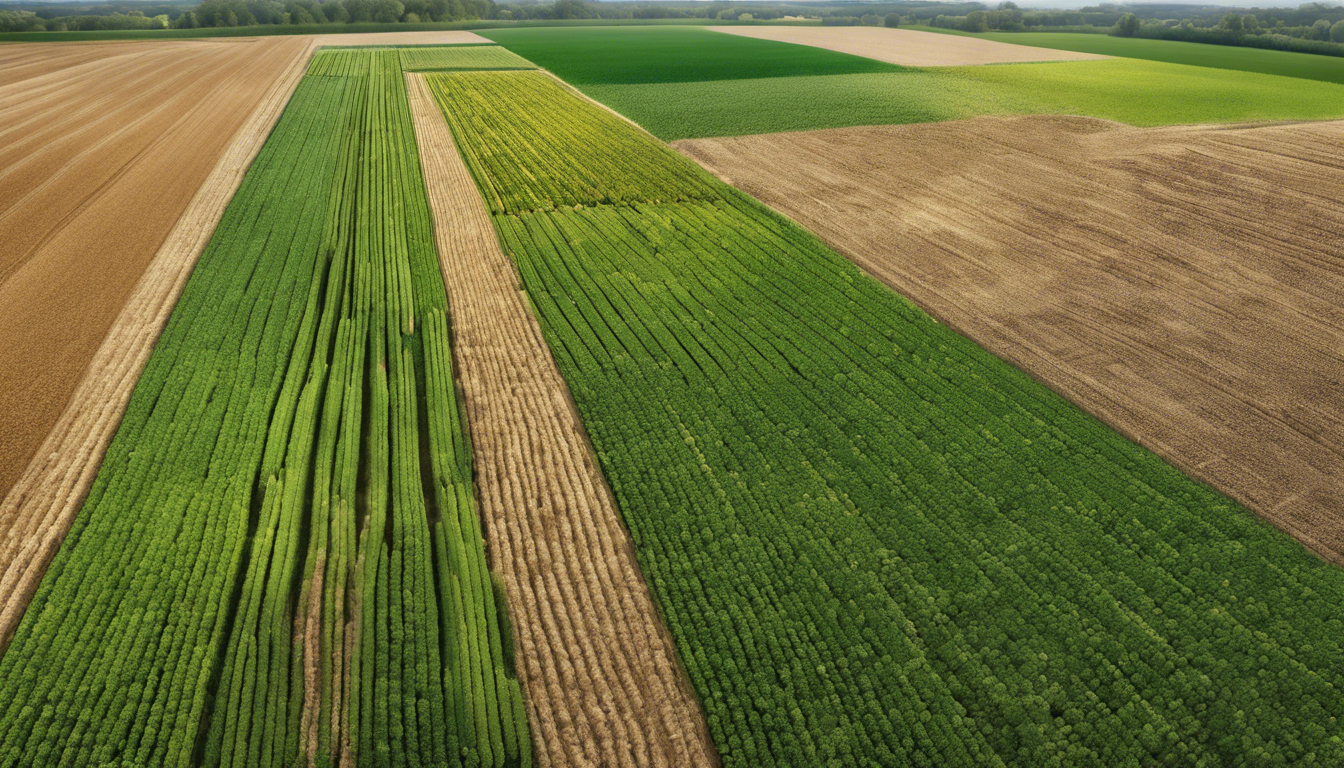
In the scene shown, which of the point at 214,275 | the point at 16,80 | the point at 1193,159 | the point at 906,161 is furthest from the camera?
the point at 16,80

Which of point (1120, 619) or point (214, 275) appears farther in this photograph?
point (214, 275)

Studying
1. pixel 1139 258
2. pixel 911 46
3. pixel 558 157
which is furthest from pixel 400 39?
pixel 1139 258

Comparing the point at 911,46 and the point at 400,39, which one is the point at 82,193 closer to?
the point at 400,39

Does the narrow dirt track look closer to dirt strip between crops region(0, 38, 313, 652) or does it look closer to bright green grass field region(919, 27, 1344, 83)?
dirt strip between crops region(0, 38, 313, 652)

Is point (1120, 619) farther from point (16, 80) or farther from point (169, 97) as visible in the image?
point (16, 80)

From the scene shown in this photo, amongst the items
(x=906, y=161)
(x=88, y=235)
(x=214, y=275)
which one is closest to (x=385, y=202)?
(x=214, y=275)

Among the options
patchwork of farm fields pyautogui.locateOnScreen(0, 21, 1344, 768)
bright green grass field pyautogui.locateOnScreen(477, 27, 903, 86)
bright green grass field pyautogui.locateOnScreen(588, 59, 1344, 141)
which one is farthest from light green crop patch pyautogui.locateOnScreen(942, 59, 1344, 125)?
bright green grass field pyautogui.locateOnScreen(477, 27, 903, 86)
